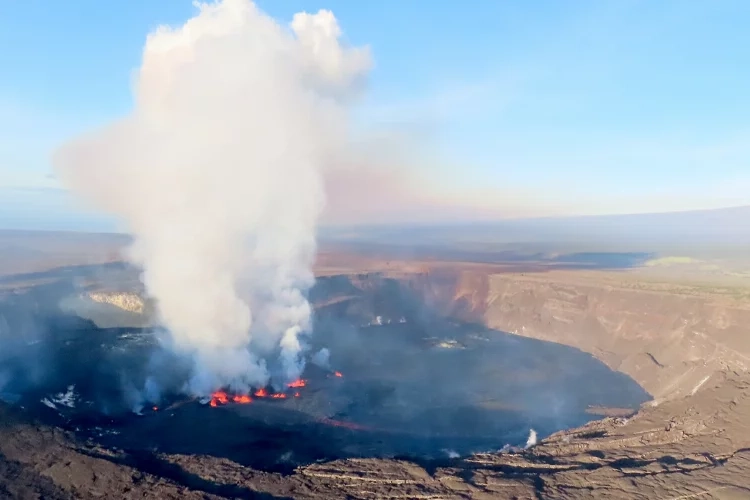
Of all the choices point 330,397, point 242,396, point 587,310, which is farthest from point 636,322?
point 242,396

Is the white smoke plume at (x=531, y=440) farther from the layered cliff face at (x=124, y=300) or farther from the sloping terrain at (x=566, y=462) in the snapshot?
the layered cliff face at (x=124, y=300)

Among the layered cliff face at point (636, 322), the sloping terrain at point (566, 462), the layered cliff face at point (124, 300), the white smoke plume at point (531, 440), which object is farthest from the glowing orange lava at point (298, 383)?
the layered cliff face at point (124, 300)

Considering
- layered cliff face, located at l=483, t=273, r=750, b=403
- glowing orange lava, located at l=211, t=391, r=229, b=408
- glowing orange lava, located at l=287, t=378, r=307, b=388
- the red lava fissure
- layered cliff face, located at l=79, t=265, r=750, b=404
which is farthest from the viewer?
layered cliff face, located at l=79, t=265, r=750, b=404

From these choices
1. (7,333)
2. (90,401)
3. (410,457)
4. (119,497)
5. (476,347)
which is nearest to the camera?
(119,497)

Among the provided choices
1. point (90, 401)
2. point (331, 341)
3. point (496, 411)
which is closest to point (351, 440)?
point (496, 411)

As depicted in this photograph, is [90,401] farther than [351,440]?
Yes

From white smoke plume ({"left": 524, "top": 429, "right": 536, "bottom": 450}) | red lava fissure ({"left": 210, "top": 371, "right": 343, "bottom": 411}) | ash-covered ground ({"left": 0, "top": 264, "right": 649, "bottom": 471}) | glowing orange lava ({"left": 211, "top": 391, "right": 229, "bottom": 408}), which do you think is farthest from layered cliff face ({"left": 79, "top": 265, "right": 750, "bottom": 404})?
glowing orange lava ({"left": 211, "top": 391, "right": 229, "bottom": 408})

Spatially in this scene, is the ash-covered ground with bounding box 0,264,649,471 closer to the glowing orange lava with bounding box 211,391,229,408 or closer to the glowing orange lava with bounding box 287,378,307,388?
the glowing orange lava with bounding box 211,391,229,408

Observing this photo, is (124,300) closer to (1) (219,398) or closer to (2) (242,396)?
(1) (219,398)

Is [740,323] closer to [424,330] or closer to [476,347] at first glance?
[476,347]
